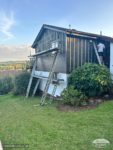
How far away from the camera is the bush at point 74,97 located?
10.3 metres

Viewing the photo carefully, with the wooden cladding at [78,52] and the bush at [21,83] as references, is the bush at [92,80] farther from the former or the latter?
the bush at [21,83]

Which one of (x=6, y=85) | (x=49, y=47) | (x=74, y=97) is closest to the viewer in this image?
(x=74, y=97)

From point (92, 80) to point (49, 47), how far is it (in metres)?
5.78

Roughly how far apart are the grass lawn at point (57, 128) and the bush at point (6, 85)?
10337 mm

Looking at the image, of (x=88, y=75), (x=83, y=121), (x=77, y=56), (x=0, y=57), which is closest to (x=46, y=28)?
(x=77, y=56)

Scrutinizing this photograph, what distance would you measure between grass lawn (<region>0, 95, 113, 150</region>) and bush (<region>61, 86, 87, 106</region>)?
0.99 metres

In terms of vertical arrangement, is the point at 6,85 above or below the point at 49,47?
below

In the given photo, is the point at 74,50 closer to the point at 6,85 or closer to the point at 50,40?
the point at 50,40

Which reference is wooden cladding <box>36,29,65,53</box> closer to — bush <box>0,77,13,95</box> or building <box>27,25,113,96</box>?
building <box>27,25,113,96</box>

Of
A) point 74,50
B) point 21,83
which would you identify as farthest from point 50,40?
point 21,83

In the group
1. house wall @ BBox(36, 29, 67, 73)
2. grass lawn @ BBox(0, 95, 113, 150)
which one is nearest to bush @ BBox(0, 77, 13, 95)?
house wall @ BBox(36, 29, 67, 73)

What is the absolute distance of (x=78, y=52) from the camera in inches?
505

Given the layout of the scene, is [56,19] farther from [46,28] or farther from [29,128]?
[29,128]

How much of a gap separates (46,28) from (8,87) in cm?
738
